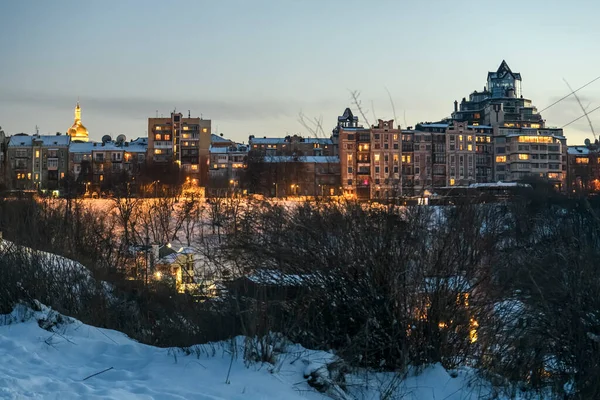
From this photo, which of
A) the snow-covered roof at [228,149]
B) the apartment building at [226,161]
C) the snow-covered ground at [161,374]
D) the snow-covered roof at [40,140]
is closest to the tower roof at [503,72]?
the snow-covered roof at [228,149]

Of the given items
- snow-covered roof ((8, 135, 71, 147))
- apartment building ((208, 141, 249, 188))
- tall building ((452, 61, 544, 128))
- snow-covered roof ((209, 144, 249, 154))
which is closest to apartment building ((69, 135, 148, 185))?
snow-covered roof ((8, 135, 71, 147))

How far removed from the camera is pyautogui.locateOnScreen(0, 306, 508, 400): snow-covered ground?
18.0ft

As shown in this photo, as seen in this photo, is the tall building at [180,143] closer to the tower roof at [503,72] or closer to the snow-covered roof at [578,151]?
the snow-covered roof at [578,151]

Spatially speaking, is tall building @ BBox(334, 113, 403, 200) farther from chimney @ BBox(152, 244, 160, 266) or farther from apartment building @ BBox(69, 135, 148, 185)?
chimney @ BBox(152, 244, 160, 266)

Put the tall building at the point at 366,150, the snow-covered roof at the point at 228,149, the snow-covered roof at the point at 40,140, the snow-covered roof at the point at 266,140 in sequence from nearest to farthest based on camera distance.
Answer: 1. the tall building at the point at 366,150
2. the snow-covered roof at the point at 228,149
3. the snow-covered roof at the point at 40,140
4. the snow-covered roof at the point at 266,140

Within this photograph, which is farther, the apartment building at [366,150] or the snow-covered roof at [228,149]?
the snow-covered roof at [228,149]

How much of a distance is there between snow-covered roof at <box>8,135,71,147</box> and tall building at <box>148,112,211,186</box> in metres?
16.1

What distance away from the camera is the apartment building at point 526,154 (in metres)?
95.6

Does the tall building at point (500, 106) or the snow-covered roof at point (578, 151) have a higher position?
the tall building at point (500, 106)

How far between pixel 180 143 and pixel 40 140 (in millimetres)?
23918

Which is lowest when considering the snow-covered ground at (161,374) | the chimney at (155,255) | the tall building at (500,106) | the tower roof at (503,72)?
the chimney at (155,255)

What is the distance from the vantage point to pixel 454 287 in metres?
7.45

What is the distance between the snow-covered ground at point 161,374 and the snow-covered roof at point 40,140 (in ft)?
322

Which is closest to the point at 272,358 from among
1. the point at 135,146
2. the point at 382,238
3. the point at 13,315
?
the point at 382,238
